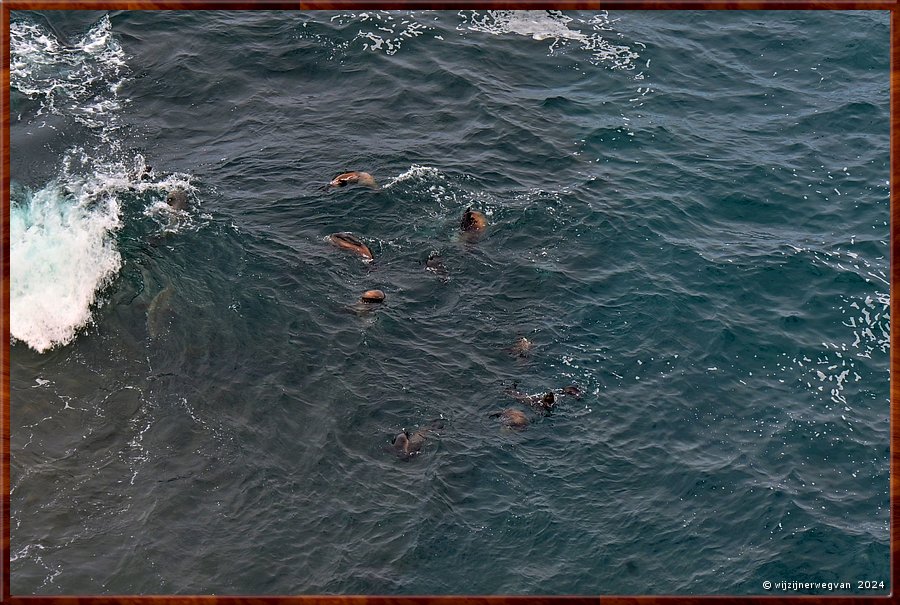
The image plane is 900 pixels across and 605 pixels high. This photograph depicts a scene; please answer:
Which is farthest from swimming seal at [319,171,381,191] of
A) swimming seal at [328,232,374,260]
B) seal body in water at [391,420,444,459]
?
seal body in water at [391,420,444,459]

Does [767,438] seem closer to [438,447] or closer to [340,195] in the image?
[438,447]

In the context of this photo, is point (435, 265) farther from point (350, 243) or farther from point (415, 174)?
point (415, 174)

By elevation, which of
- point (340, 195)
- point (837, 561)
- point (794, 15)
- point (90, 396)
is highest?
point (794, 15)

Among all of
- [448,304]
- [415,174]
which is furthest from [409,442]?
[415,174]

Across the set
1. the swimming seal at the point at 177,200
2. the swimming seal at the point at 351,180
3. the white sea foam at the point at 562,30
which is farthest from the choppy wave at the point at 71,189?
the white sea foam at the point at 562,30

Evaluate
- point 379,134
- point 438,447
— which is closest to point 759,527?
point 438,447

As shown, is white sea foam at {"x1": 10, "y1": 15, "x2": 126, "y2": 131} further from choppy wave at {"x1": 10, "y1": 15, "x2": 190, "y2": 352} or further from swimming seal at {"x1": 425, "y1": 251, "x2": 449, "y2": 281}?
swimming seal at {"x1": 425, "y1": 251, "x2": 449, "y2": 281}
